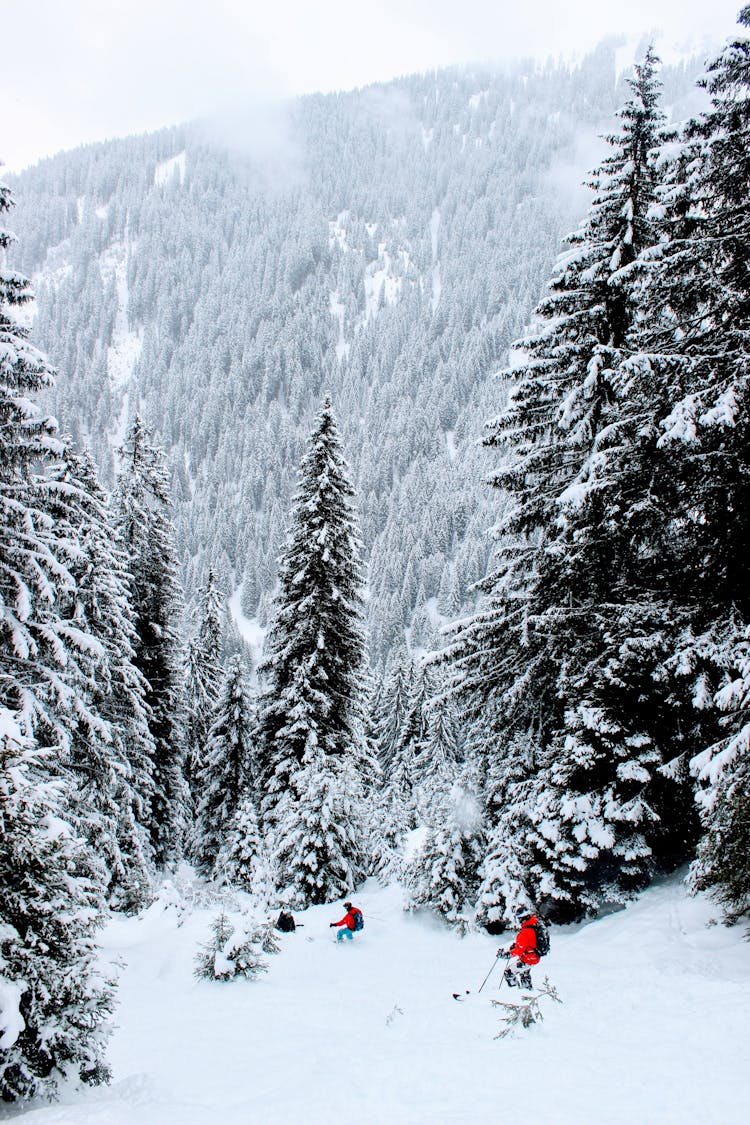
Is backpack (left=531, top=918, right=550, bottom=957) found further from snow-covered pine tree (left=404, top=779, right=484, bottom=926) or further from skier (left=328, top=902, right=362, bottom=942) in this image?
skier (left=328, top=902, right=362, bottom=942)

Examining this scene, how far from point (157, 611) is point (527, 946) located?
18.5 m

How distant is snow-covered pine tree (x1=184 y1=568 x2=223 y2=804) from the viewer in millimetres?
32656

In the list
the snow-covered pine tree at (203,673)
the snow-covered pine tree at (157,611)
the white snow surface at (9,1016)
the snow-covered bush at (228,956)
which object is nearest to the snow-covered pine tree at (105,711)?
the snow-covered pine tree at (157,611)

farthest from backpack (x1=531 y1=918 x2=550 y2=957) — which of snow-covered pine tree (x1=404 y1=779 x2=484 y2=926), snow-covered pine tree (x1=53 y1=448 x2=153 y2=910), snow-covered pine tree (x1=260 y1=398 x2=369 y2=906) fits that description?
snow-covered pine tree (x1=53 y1=448 x2=153 y2=910)

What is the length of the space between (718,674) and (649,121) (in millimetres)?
11053

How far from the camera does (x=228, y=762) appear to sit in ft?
81.0

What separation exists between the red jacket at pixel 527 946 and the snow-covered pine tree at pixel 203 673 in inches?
978

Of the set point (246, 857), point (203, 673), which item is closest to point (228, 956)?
point (246, 857)

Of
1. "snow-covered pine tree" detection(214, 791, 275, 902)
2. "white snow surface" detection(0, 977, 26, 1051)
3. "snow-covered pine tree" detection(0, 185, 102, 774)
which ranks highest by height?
"snow-covered pine tree" detection(0, 185, 102, 774)

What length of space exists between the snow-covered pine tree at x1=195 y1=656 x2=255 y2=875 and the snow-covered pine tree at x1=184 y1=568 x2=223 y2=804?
6717 mm

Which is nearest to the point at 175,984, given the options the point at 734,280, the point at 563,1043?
the point at 563,1043

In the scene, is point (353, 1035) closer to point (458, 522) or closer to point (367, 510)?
point (458, 522)

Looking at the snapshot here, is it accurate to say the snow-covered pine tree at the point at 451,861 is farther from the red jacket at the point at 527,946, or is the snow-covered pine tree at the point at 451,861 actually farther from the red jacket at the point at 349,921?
the red jacket at the point at 527,946

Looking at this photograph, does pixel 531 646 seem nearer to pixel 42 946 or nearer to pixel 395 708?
pixel 42 946
